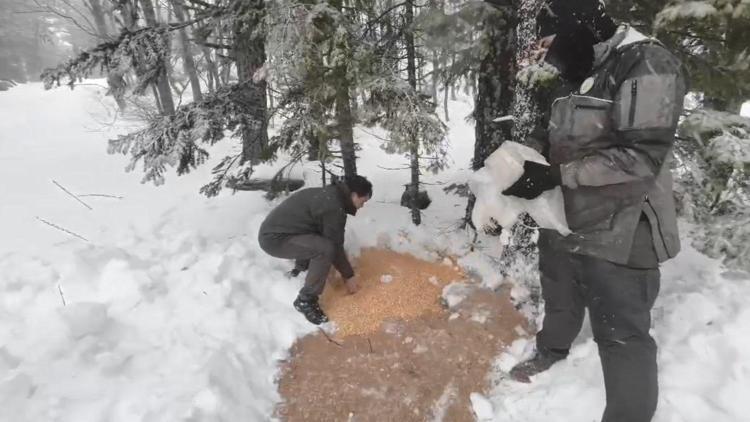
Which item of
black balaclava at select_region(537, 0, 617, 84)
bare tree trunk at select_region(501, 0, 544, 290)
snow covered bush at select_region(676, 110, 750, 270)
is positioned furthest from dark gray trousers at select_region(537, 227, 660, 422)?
snow covered bush at select_region(676, 110, 750, 270)

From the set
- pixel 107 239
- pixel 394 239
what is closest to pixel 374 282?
pixel 394 239

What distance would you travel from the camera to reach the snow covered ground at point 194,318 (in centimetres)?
272

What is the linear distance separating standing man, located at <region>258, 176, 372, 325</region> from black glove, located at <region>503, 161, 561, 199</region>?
2.02 metres

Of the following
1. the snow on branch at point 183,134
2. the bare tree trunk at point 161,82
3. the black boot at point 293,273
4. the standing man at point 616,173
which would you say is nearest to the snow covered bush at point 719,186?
the standing man at point 616,173

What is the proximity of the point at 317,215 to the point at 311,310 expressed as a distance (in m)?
0.92

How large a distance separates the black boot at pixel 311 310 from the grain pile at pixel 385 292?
0.13m

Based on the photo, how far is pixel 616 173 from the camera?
1990 millimetres

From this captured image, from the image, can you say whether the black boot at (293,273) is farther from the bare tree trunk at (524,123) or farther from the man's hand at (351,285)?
the bare tree trunk at (524,123)

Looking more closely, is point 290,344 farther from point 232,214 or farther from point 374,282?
point 232,214

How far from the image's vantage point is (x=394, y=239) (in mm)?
5211

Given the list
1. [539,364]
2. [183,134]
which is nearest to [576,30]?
[539,364]

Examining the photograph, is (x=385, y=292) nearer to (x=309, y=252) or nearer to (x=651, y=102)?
(x=309, y=252)

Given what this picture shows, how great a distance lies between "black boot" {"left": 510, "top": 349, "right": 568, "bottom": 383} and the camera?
10.1ft

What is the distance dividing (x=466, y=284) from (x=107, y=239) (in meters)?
4.01
